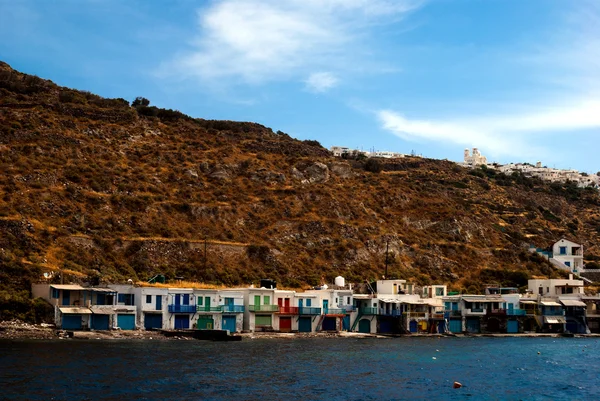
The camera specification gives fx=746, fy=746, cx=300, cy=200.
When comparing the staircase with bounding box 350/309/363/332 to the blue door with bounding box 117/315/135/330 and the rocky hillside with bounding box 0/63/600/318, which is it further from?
the blue door with bounding box 117/315/135/330

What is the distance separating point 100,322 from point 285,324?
20.5 meters

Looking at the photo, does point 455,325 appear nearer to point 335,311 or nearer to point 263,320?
point 335,311

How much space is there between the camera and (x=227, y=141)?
13000 centimetres

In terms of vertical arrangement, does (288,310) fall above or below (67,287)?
below

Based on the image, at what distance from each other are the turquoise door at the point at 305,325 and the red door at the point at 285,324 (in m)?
1.29

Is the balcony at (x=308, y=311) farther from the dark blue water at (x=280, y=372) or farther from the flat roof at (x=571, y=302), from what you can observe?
the flat roof at (x=571, y=302)

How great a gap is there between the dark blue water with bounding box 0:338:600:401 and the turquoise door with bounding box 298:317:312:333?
39.7 feet

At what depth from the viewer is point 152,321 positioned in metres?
73.3

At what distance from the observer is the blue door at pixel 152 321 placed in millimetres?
72812

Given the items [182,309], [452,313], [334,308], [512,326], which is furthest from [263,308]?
[512,326]

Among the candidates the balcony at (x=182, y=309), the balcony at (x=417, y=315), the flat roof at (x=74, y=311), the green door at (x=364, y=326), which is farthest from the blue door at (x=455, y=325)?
the flat roof at (x=74, y=311)

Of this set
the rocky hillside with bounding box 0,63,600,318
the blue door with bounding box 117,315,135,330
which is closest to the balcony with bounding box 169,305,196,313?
the blue door with bounding box 117,315,135,330

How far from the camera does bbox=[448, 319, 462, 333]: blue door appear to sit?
92.3 m

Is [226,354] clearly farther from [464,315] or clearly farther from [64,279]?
[464,315]
